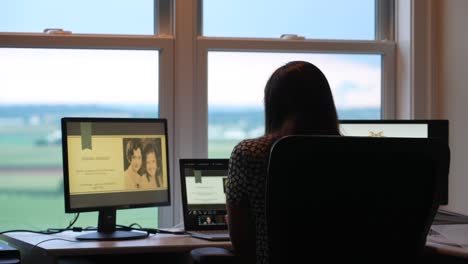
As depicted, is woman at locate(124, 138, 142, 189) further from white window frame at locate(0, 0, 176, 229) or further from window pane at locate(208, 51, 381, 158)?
window pane at locate(208, 51, 381, 158)

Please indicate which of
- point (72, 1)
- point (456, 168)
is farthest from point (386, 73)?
point (72, 1)

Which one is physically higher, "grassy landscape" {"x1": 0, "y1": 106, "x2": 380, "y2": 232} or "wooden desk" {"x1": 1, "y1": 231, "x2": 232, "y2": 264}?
"grassy landscape" {"x1": 0, "y1": 106, "x2": 380, "y2": 232}

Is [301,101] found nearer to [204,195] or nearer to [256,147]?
[256,147]

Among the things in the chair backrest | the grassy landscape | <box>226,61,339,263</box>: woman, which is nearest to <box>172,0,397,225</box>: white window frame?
the grassy landscape

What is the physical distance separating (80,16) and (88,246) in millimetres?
1359

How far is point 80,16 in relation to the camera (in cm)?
319

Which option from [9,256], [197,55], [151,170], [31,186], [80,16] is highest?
[80,16]

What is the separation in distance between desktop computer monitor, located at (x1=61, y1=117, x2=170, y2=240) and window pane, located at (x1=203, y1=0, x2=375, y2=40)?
0.85 m

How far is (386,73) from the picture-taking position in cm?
348

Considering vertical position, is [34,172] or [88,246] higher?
[34,172]

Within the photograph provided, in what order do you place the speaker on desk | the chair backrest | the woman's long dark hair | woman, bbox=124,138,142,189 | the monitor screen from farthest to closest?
the monitor screen, woman, bbox=124,138,142,189, the speaker on desk, the woman's long dark hair, the chair backrest

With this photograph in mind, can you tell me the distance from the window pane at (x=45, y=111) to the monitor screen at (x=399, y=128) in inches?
41.6

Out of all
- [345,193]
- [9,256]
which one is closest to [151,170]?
[9,256]

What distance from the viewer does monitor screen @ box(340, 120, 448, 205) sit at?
275cm
